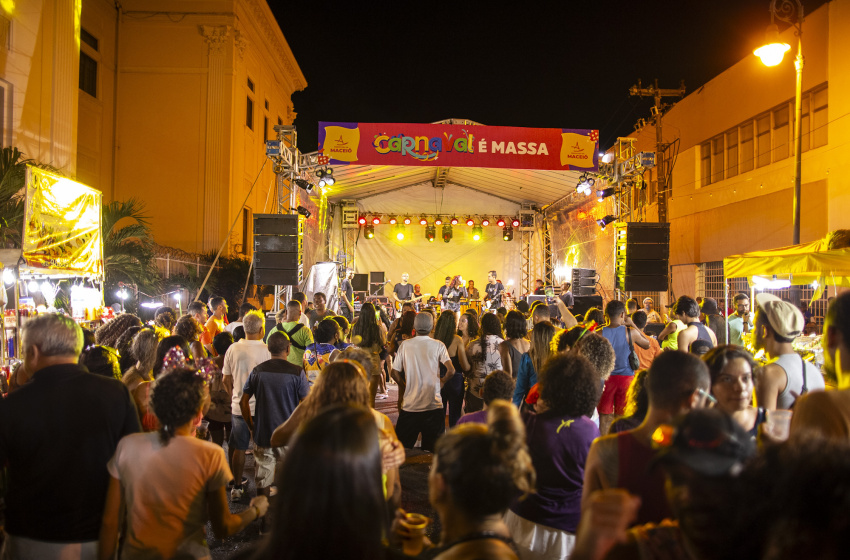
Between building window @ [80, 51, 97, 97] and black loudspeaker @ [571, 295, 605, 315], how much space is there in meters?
15.6

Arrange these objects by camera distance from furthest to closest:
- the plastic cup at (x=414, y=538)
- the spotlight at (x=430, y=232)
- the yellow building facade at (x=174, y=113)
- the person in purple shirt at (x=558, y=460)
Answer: the spotlight at (x=430, y=232) → the yellow building facade at (x=174, y=113) → the person in purple shirt at (x=558, y=460) → the plastic cup at (x=414, y=538)

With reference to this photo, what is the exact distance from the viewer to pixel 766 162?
1630 cm

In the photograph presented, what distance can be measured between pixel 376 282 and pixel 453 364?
1535 cm

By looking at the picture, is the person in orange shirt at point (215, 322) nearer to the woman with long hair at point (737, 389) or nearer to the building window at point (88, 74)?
the woman with long hair at point (737, 389)

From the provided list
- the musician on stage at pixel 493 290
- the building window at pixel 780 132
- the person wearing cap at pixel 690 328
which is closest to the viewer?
the person wearing cap at pixel 690 328

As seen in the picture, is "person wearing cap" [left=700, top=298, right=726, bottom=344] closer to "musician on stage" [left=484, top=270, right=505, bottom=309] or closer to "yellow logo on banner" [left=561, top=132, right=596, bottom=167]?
"yellow logo on banner" [left=561, top=132, right=596, bottom=167]

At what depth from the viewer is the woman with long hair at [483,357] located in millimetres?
5973

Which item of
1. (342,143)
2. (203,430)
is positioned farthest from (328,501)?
(342,143)

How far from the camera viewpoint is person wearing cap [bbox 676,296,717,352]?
19.2ft

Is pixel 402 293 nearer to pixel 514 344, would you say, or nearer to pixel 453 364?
pixel 453 364

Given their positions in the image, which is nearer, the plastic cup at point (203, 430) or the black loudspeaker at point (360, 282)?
the plastic cup at point (203, 430)

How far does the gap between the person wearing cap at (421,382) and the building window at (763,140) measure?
1488cm

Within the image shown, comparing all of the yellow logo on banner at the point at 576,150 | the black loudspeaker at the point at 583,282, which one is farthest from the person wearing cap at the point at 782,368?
the black loudspeaker at the point at 583,282

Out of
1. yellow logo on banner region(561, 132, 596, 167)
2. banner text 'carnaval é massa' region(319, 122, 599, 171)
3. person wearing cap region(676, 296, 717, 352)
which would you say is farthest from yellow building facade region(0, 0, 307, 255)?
person wearing cap region(676, 296, 717, 352)
